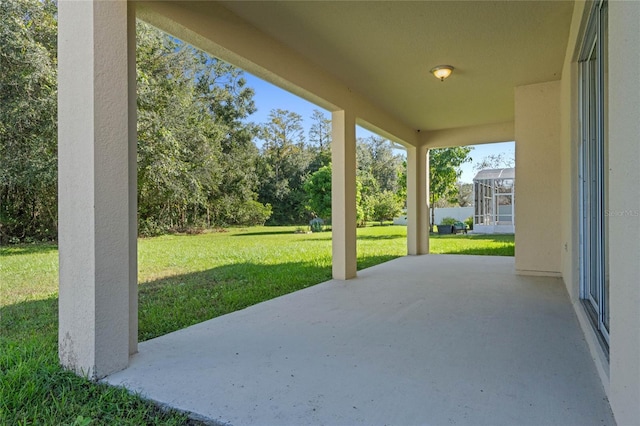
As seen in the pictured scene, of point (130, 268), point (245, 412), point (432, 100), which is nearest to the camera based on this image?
point (245, 412)

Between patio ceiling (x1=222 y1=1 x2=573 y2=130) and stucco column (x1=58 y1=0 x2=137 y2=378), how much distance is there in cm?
122

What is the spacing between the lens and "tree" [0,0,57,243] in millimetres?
8273

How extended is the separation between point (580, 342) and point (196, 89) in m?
16.9

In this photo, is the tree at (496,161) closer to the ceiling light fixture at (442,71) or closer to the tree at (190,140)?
the tree at (190,140)

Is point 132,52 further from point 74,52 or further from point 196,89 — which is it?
point 196,89

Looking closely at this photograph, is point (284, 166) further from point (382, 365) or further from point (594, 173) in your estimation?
point (382, 365)

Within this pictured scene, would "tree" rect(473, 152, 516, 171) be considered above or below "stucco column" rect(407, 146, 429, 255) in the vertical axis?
above

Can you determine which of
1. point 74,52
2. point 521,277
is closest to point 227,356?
point 74,52

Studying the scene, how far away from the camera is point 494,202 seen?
1559 centimetres

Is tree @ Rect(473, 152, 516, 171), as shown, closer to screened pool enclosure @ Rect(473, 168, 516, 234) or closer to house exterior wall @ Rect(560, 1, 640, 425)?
screened pool enclosure @ Rect(473, 168, 516, 234)

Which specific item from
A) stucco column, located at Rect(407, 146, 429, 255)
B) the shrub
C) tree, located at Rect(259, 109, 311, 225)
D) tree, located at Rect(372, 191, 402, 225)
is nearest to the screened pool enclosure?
the shrub

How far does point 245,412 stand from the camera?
1.77 m
